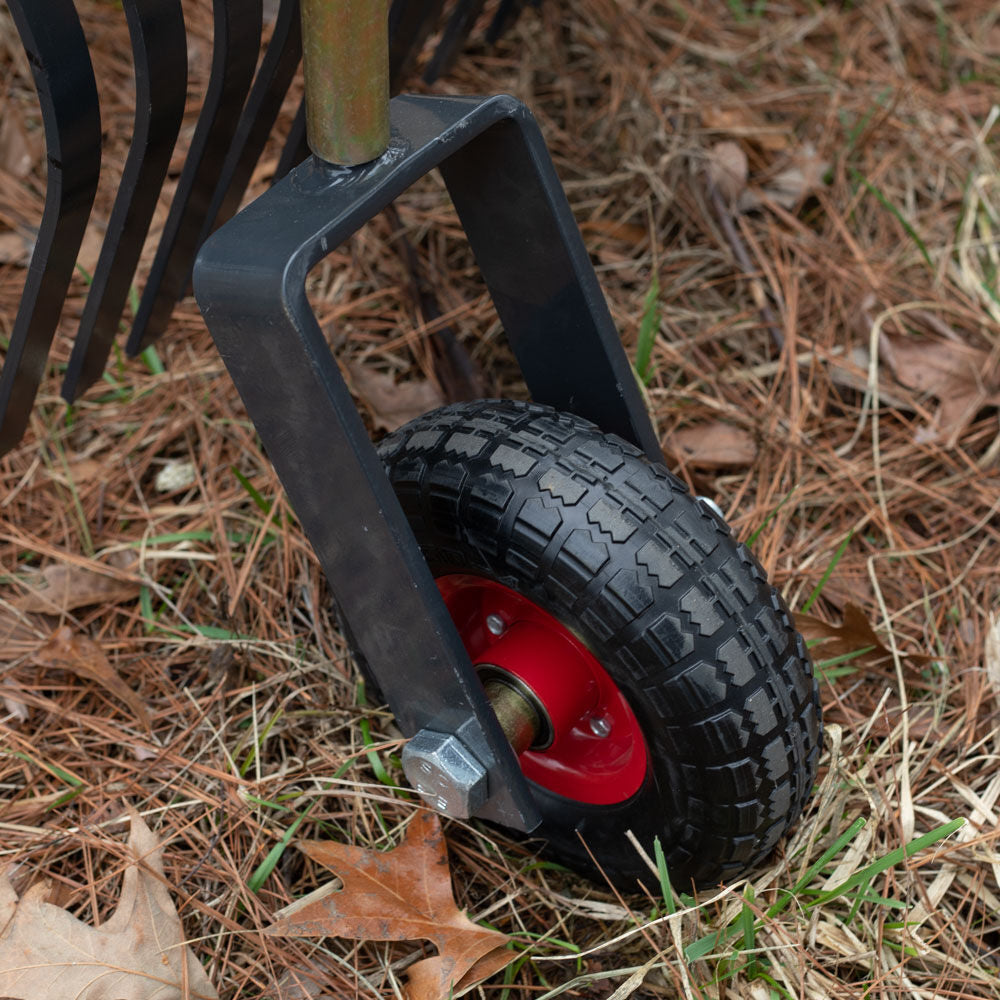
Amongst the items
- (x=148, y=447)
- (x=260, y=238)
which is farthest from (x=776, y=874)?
(x=148, y=447)

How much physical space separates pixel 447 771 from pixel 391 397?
0.89 m

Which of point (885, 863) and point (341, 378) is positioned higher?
point (341, 378)

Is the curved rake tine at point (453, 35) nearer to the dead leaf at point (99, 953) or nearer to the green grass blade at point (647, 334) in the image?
the green grass blade at point (647, 334)

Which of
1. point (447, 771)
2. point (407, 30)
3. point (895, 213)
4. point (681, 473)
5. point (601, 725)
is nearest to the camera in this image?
point (447, 771)

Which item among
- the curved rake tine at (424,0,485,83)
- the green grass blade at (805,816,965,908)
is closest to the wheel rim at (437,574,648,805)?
the green grass blade at (805,816,965,908)

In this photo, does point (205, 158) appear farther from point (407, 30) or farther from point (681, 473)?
point (681, 473)

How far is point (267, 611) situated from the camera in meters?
1.75

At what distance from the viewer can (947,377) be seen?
2088 mm

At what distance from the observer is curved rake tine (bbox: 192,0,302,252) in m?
1.48

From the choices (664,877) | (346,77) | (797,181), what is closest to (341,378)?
(346,77)

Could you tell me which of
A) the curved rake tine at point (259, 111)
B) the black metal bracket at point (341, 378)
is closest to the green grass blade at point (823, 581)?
the black metal bracket at point (341, 378)

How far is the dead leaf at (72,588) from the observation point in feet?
5.80

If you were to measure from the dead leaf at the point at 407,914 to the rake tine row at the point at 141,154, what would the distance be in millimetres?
760

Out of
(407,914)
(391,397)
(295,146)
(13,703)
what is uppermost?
(295,146)
